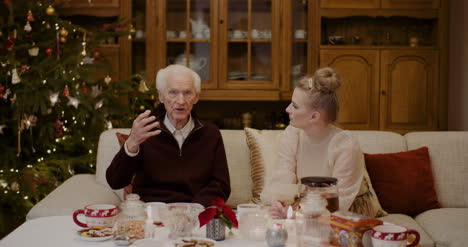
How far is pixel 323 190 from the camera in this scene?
4.96 ft

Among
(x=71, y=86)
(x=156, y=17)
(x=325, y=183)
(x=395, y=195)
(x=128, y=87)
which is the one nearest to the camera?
(x=325, y=183)

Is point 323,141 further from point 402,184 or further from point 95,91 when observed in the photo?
point 95,91

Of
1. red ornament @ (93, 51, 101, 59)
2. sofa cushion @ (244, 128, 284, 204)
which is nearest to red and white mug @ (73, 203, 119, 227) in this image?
sofa cushion @ (244, 128, 284, 204)

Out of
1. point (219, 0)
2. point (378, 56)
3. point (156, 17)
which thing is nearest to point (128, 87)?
point (156, 17)

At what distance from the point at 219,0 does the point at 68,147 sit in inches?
64.0

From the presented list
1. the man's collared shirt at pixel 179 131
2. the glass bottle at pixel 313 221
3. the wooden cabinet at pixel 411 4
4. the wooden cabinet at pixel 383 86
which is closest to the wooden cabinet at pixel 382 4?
the wooden cabinet at pixel 411 4

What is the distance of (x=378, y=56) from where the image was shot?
4.40 metres

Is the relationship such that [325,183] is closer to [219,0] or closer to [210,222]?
[210,222]

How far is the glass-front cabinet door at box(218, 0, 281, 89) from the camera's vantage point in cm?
438

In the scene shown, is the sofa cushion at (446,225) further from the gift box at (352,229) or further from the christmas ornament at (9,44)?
the christmas ornament at (9,44)

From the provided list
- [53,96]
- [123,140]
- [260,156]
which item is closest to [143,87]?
[53,96]

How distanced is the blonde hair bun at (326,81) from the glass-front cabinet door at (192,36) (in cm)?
227

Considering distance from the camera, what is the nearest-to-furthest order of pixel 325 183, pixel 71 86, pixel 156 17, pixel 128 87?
1. pixel 325 183
2. pixel 71 86
3. pixel 128 87
4. pixel 156 17

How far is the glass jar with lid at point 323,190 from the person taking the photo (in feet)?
4.91
